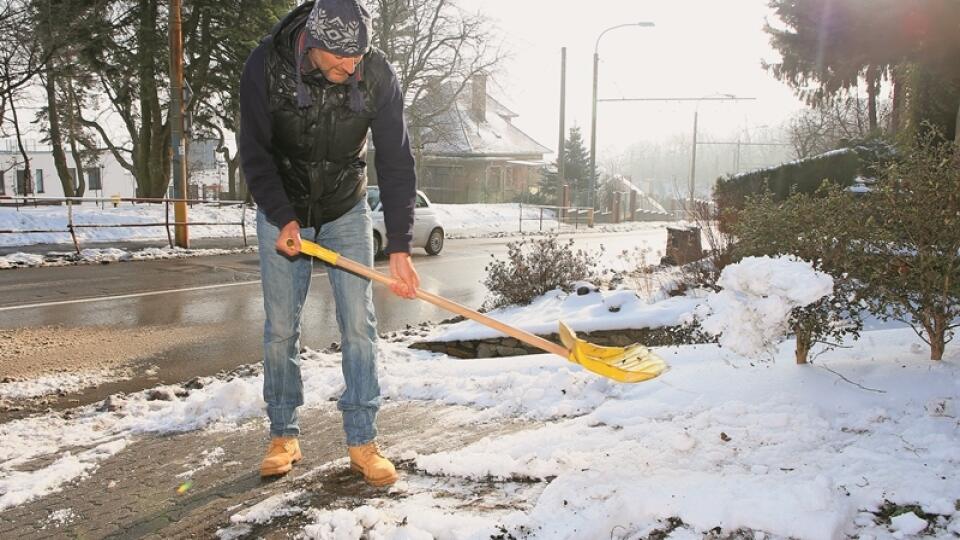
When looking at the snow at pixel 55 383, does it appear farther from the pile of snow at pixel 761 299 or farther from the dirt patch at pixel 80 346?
the pile of snow at pixel 761 299

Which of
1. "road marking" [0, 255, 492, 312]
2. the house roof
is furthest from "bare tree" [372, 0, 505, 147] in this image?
"road marking" [0, 255, 492, 312]

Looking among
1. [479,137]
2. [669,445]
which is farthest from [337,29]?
[479,137]

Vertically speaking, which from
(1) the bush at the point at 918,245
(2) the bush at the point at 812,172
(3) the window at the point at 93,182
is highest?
(3) the window at the point at 93,182

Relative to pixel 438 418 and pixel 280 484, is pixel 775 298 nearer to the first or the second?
pixel 438 418

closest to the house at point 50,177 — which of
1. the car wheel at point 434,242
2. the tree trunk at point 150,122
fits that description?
the tree trunk at point 150,122

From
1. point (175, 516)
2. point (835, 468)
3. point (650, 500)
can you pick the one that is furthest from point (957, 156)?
point (175, 516)

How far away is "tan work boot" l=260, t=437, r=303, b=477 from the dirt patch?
287 centimetres

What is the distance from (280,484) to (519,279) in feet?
15.4

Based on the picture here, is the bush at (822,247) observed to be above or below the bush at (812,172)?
below

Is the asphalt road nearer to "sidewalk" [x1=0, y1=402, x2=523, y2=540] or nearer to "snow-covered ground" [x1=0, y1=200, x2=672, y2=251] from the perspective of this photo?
"sidewalk" [x1=0, y1=402, x2=523, y2=540]

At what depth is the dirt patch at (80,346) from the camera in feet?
17.1

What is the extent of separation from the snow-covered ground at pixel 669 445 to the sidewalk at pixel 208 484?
89 mm

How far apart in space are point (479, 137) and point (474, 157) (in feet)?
6.16

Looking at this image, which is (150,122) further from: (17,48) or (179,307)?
(179,307)
